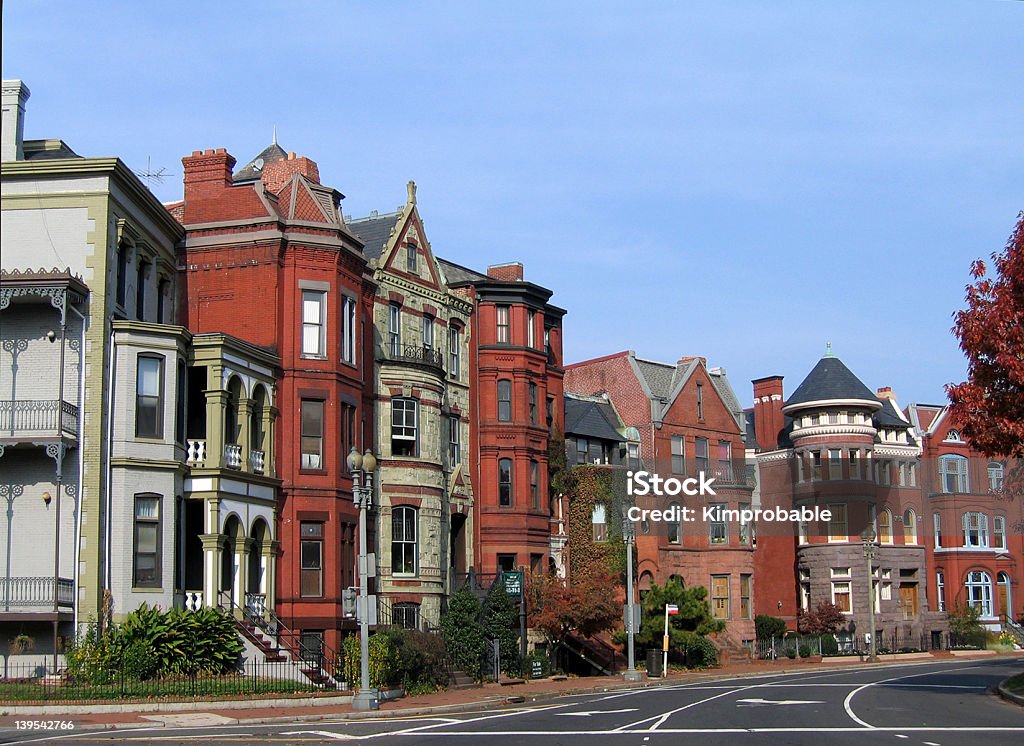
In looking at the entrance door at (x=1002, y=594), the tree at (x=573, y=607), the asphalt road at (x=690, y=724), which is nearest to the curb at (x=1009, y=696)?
the asphalt road at (x=690, y=724)

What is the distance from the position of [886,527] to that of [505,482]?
1190 inches

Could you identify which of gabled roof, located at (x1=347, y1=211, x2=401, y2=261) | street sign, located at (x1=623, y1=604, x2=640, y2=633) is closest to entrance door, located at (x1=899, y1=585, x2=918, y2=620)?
street sign, located at (x1=623, y1=604, x2=640, y2=633)

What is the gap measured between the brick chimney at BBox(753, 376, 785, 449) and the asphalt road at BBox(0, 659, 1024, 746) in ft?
125

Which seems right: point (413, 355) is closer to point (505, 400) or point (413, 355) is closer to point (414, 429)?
point (414, 429)

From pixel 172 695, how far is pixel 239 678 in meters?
2.42

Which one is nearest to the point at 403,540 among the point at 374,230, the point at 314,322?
the point at 314,322

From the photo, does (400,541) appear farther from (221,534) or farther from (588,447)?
(588,447)

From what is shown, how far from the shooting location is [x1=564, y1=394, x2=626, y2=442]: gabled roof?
192 ft

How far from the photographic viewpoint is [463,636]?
4181 cm

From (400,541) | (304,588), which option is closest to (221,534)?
(304,588)

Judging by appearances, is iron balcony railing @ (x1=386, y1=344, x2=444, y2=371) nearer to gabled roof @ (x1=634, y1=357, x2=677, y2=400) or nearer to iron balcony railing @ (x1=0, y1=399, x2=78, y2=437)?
iron balcony railing @ (x1=0, y1=399, x2=78, y2=437)

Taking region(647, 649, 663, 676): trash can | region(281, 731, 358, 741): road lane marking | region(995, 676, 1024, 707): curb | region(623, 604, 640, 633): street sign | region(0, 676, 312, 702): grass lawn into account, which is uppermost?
region(623, 604, 640, 633): street sign

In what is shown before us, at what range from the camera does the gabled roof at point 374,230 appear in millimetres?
46156

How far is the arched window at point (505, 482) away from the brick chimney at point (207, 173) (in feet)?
53.2
